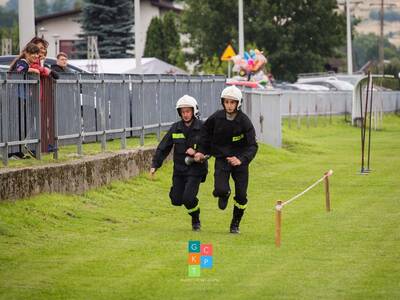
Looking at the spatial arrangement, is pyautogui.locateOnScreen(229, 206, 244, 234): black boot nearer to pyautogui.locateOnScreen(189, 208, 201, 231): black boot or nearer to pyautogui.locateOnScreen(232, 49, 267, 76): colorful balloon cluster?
pyautogui.locateOnScreen(189, 208, 201, 231): black boot

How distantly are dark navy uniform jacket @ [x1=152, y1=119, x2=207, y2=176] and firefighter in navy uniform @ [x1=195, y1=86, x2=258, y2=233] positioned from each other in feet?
0.92

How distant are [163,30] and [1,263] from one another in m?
85.3

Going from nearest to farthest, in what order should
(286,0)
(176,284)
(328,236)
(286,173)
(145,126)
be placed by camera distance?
(176,284), (328,236), (145,126), (286,173), (286,0)

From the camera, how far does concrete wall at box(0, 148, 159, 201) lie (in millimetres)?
15969

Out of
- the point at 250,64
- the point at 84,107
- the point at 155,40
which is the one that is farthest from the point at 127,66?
the point at 155,40

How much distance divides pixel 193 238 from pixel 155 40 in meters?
82.5

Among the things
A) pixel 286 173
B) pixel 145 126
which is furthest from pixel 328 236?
pixel 286 173

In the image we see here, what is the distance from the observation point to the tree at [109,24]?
8875 centimetres

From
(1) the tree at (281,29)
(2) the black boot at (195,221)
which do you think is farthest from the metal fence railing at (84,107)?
(1) the tree at (281,29)

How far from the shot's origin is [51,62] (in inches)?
974

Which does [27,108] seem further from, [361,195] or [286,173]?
[286,173]

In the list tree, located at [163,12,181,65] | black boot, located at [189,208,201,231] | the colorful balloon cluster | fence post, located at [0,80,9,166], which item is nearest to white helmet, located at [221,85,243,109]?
black boot, located at [189,208,201,231]

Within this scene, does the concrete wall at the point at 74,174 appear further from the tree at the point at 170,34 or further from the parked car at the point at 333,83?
the tree at the point at 170,34

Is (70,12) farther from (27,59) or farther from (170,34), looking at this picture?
(27,59)
